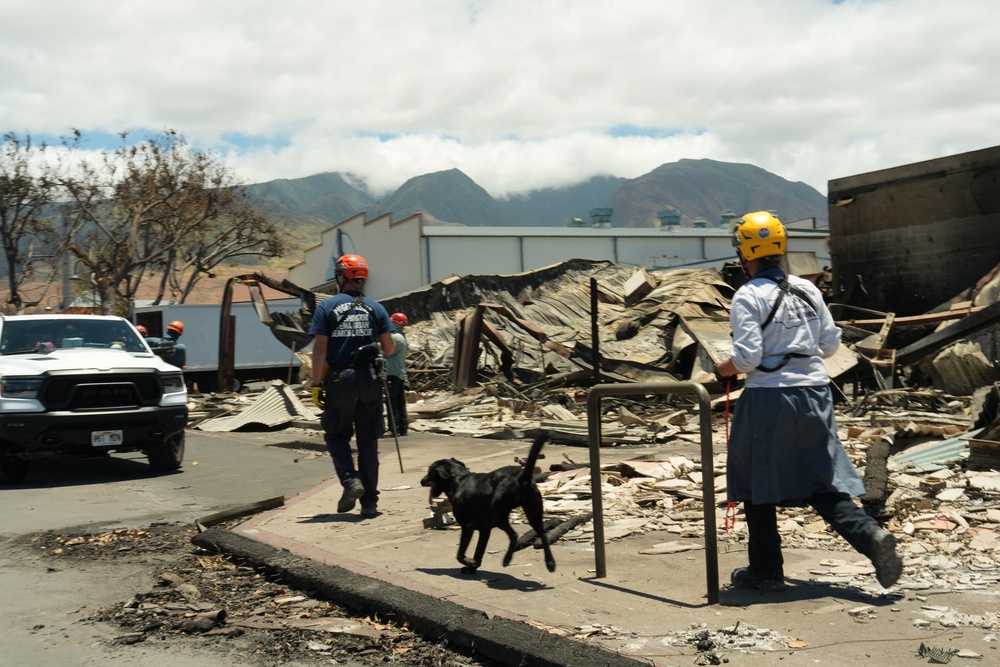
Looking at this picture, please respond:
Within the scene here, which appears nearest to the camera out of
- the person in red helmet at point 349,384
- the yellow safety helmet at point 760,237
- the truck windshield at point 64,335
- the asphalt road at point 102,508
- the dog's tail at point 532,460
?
the asphalt road at point 102,508

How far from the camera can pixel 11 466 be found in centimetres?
1066

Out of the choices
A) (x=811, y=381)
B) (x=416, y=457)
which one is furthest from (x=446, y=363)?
(x=811, y=381)

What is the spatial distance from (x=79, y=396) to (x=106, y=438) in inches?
Result: 21.9

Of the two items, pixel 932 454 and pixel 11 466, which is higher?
pixel 11 466

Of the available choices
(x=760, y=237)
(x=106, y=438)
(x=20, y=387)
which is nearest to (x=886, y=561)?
(x=760, y=237)

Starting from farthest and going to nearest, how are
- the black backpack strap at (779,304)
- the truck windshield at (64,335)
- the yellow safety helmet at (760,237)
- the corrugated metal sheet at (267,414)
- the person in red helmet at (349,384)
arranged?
the corrugated metal sheet at (267,414) → the truck windshield at (64,335) → the person in red helmet at (349,384) → the yellow safety helmet at (760,237) → the black backpack strap at (779,304)

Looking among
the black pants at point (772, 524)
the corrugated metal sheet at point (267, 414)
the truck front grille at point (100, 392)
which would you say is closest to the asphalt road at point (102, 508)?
the corrugated metal sheet at point (267, 414)

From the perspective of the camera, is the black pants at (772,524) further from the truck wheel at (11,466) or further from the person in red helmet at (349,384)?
the truck wheel at (11,466)

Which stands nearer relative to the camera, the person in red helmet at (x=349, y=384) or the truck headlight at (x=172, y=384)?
the person in red helmet at (x=349, y=384)

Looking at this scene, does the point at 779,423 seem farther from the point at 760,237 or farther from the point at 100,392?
the point at 100,392

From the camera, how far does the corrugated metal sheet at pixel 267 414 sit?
57.0 ft

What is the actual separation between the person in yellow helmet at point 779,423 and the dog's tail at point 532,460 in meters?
1.01

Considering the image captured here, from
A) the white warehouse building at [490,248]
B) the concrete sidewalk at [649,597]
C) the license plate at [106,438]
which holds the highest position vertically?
the white warehouse building at [490,248]

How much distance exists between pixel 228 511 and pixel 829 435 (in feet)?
17.1
